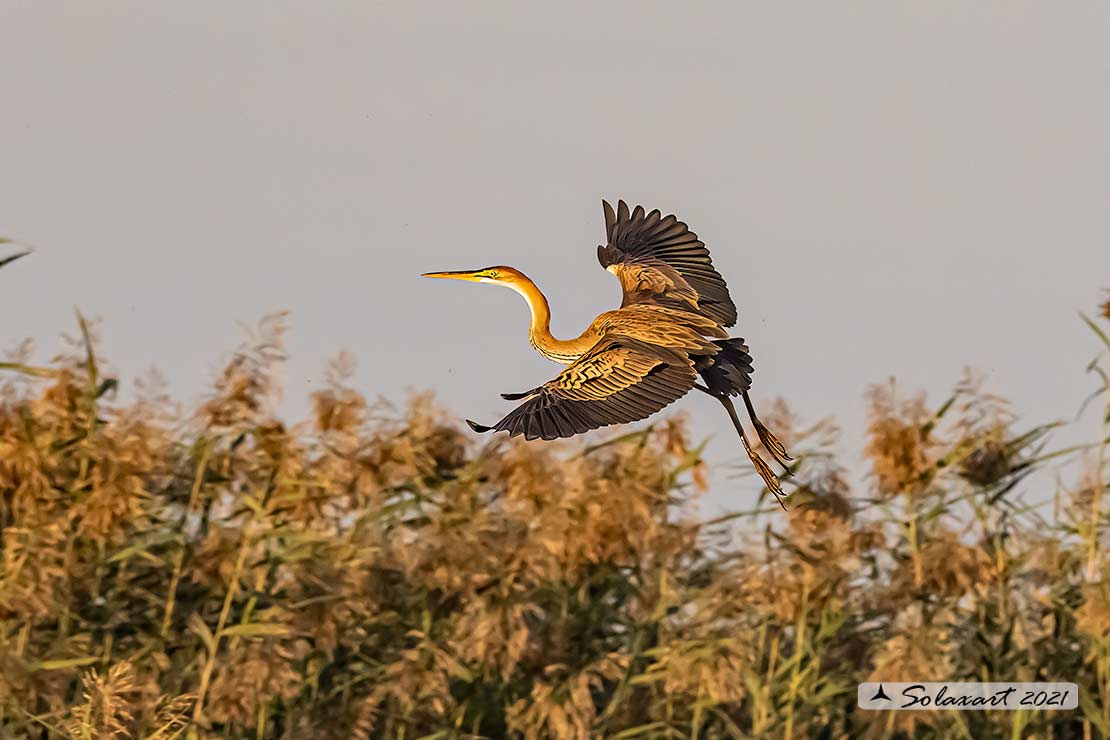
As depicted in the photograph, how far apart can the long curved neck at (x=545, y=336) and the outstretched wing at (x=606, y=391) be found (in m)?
0.10

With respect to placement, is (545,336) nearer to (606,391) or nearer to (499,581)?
(606,391)

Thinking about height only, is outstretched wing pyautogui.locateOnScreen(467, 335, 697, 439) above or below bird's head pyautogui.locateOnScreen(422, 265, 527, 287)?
below

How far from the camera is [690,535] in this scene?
668 centimetres

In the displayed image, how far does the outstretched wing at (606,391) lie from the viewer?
278cm

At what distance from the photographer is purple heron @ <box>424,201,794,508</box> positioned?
2.82m

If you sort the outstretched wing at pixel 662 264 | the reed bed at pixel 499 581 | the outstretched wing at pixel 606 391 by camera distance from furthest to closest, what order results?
the reed bed at pixel 499 581, the outstretched wing at pixel 662 264, the outstretched wing at pixel 606 391

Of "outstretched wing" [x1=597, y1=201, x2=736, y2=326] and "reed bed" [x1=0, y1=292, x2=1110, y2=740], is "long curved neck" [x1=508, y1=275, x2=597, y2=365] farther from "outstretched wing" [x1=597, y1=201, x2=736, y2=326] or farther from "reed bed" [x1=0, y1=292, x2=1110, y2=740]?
"reed bed" [x1=0, y1=292, x2=1110, y2=740]

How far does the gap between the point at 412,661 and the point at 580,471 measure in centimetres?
85

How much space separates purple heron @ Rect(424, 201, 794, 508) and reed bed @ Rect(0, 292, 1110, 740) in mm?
2963

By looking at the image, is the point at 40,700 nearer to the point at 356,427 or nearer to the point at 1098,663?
the point at 356,427

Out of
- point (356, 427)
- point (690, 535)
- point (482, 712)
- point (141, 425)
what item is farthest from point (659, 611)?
point (141, 425)

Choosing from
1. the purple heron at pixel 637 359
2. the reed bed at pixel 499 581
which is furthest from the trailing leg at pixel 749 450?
the reed bed at pixel 499 581

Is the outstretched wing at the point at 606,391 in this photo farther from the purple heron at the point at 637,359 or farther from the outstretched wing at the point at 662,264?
the outstretched wing at the point at 662,264

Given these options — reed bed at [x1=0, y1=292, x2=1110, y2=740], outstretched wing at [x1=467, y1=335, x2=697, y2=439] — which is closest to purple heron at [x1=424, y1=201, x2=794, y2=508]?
outstretched wing at [x1=467, y1=335, x2=697, y2=439]
